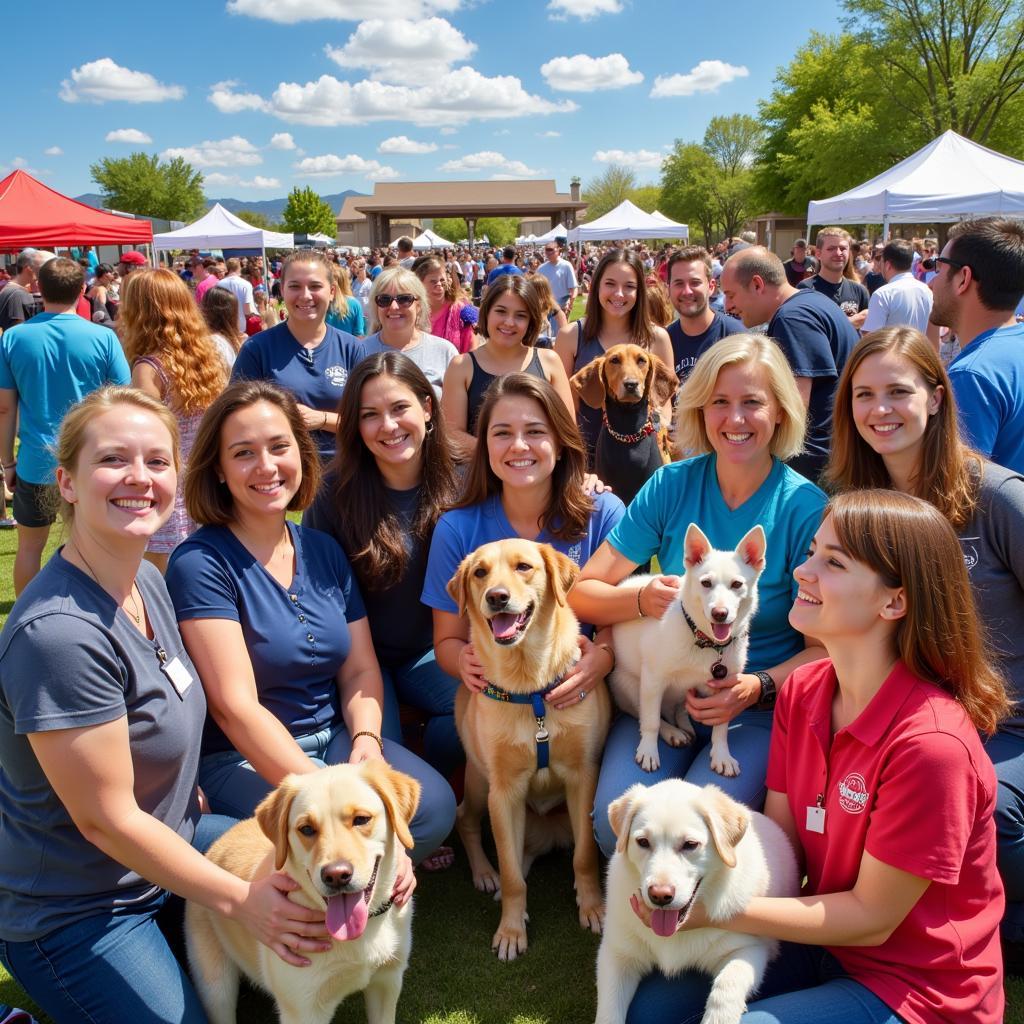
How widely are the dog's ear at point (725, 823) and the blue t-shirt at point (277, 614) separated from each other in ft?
5.41

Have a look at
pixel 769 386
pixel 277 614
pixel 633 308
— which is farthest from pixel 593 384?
pixel 277 614

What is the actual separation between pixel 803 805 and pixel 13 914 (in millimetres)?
2337

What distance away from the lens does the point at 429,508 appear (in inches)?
156

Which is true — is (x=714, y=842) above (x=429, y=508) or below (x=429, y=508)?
below

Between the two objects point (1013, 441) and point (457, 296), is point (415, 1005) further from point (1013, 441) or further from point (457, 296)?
point (457, 296)

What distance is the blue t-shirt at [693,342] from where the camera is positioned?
260 inches

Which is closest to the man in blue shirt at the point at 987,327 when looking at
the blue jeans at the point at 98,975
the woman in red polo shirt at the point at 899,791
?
the woman in red polo shirt at the point at 899,791

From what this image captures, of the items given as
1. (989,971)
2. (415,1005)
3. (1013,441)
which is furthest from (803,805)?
(1013,441)

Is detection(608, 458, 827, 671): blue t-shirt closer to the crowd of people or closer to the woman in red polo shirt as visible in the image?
the crowd of people

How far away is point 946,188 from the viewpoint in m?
13.4

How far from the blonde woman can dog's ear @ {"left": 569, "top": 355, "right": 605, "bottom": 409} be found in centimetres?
247

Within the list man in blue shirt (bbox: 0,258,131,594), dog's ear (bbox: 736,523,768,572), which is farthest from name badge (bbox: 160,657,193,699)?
man in blue shirt (bbox: 0,258,131,594)

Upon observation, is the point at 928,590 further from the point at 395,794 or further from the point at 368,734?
the point at 368,734

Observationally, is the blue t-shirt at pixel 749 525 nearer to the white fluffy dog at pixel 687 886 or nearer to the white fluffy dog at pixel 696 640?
the white fluffy dog at pixel 696 640
